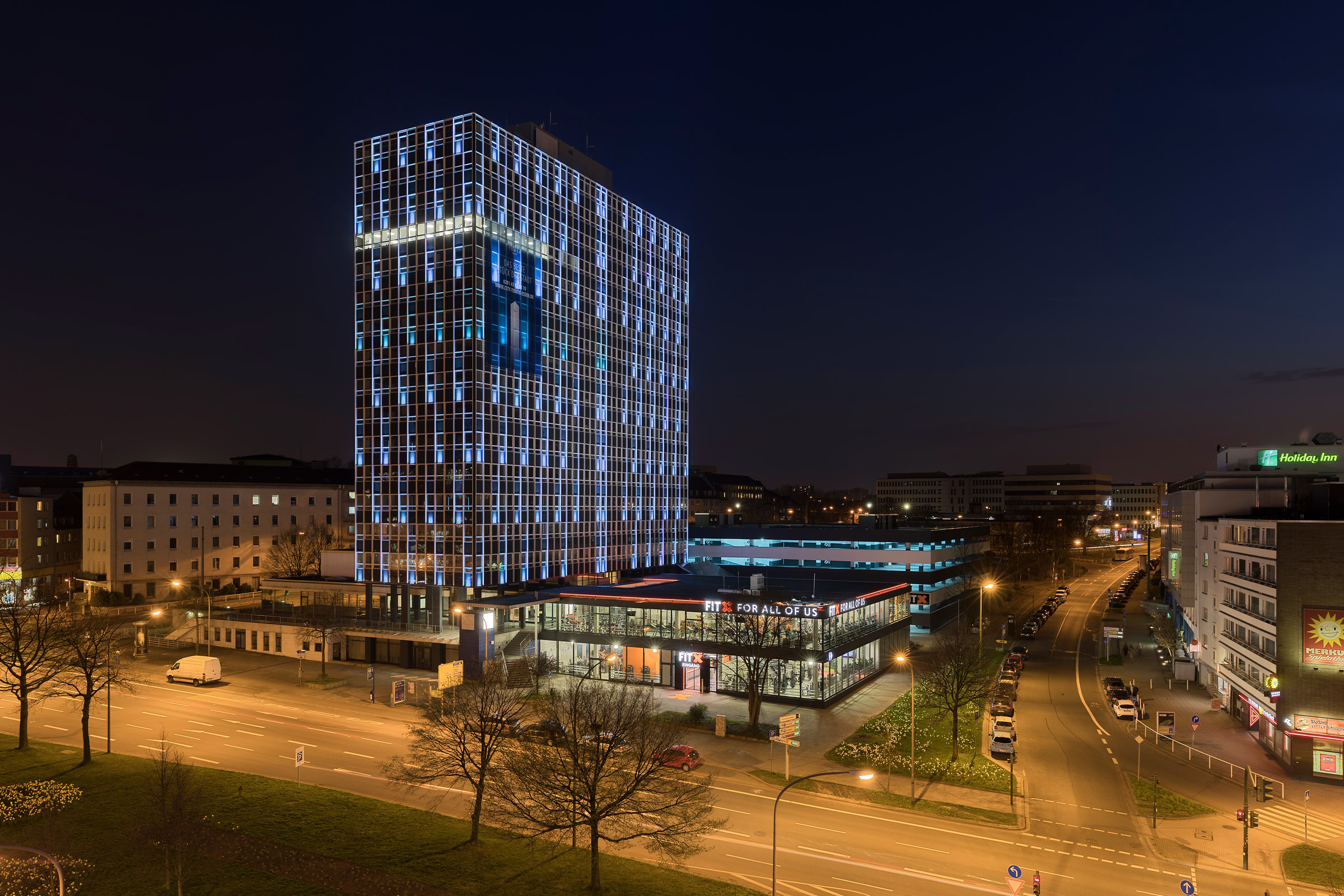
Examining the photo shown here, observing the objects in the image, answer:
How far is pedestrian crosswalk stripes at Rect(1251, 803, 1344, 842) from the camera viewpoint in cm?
3828

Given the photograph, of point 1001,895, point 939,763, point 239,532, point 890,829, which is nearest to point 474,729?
point 890,829

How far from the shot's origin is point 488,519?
81.7m

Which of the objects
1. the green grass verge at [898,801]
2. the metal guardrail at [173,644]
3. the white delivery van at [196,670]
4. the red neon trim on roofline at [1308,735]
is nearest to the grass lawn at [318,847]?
the green grass verge at [898,801]

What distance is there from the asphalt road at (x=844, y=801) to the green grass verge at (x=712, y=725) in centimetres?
782

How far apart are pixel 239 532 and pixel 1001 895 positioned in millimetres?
127263

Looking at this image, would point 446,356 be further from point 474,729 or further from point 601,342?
point 474,729

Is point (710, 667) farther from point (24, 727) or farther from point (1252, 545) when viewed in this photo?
point (24, 727)

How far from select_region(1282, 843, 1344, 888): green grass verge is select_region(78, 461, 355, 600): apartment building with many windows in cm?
10547

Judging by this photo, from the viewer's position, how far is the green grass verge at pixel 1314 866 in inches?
1309

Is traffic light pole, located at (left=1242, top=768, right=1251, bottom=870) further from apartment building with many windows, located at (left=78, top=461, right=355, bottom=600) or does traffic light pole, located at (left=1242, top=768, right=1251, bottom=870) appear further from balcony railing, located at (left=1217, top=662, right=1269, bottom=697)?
apartment building with many windows, located at (left=78, top=461, right=355, bottom=600)

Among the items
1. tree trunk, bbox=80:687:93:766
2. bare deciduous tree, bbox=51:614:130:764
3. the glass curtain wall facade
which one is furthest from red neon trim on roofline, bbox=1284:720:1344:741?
tree trunk, bbox=80:687:93:766

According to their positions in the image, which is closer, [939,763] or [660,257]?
[939,763]

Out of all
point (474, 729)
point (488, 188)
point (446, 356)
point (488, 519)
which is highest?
point (488, 188)

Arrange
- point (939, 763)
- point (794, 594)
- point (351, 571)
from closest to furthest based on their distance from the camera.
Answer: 1. point (939, 763)
2. point (794, 594)
3. point (351, 571)
